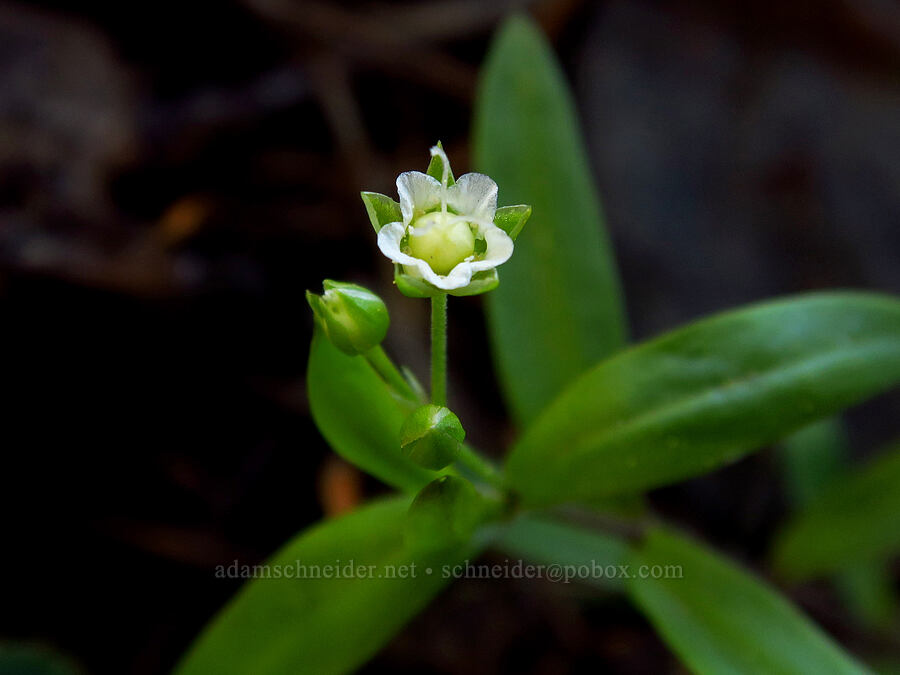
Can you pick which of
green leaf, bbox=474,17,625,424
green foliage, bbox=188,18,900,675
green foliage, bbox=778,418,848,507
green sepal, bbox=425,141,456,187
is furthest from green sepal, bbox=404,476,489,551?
green foliage, bbox=778,418,848,507

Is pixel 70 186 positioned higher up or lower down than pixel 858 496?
higher up

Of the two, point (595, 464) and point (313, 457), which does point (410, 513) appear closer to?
point (595, 464)

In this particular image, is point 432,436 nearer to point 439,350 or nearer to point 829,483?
point 439,350

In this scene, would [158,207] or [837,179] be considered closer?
[158,207]

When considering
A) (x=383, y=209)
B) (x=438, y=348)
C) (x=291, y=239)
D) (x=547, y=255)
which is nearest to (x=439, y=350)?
(x=438, y=348)

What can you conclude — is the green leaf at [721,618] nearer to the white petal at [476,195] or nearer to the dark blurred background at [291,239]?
the dark blurred background at [291,239]

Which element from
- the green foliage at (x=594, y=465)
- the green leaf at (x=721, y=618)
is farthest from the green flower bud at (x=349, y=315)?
the green leaf at (x=721, y=618)

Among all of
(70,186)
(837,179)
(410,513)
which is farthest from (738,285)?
(70,186)

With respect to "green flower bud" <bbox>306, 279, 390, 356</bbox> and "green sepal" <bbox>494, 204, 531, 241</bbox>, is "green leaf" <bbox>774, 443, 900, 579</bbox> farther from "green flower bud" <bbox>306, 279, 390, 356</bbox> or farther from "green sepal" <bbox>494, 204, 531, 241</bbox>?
"green flower bud" <bbox>306, 279, 390, 356</bbox>
